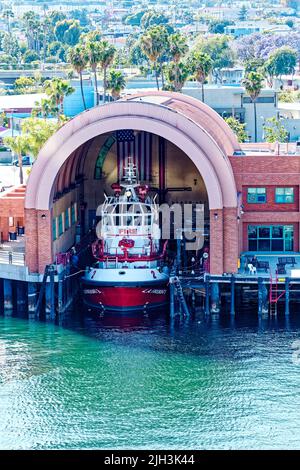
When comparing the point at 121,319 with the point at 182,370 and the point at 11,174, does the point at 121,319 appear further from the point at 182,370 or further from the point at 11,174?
the point at 11,174

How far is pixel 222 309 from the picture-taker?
81062 millimetres

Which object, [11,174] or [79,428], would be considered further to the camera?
[11,174]

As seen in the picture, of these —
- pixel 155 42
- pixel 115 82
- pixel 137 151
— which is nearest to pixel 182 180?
pixel 137 151

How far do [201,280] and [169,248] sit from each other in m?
10.1

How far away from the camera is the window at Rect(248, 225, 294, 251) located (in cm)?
8469

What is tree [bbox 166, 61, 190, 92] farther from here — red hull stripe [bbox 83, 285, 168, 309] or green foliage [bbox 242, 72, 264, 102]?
red hull stripe [bbox 83, 285, 168, 309]

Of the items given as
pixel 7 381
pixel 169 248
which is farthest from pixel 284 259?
pixel 7 381

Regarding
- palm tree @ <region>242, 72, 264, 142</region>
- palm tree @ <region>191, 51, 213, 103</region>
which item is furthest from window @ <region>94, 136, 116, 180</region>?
palm tree @ <region>242, 72, 264, 142</region>

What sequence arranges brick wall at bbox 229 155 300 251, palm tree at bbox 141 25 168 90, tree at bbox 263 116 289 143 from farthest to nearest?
1. tree at bbox 263 116 289 143
2. palm tree at bbox 141 25 168 90
3. brick wall at bbox 229 155 300 251

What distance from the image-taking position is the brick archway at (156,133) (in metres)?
79.2

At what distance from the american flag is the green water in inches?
649

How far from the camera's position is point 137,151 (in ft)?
306

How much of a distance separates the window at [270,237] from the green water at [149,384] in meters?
7.55

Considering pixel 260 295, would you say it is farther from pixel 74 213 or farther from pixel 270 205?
pixel 74 213
